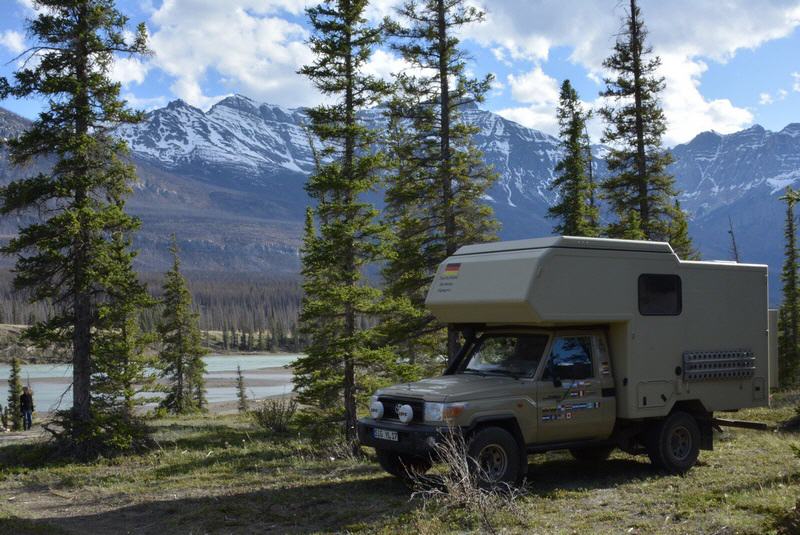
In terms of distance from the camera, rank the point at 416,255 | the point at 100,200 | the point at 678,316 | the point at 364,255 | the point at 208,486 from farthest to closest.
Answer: the point at 416,255 < the point at 364,255 < the point at 100,200 < the point at 208,486 < the point at 678,316

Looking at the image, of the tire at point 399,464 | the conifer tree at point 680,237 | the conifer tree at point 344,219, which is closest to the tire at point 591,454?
the tire at point 399,464

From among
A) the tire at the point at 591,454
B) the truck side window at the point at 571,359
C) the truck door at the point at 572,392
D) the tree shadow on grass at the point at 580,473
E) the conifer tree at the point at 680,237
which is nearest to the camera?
the truck door at the point at 572,392

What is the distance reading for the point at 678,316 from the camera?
11.2 meters

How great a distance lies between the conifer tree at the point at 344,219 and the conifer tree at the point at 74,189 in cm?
464

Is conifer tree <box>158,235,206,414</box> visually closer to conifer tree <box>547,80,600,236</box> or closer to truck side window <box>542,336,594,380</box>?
conifer tree <box>547,80,600,236</box>

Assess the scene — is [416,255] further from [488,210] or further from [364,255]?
[488,210]

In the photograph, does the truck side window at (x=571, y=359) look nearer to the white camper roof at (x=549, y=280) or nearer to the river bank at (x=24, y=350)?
the white camper roof at (x=549, y=280)

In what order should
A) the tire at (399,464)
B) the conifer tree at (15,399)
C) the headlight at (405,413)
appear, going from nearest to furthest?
the headlight at (405,413) → the tire at (399,464) → the conifer tree at (15,399)

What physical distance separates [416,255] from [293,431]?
723 cm

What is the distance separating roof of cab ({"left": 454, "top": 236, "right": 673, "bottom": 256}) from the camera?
10.2m

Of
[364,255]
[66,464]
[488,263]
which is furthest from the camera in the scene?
[364,255]

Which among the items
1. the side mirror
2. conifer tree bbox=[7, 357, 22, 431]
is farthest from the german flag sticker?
conifer tree bbox=[7, 357, 22, 431]

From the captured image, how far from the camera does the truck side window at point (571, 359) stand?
1043 centimetres

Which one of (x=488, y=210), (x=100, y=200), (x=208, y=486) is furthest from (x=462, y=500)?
(x=488, y=210)
